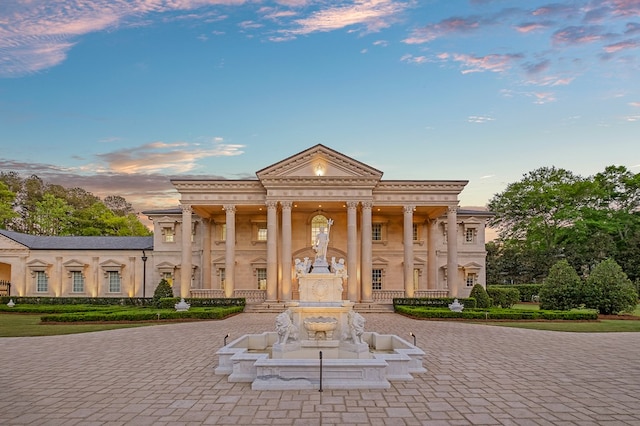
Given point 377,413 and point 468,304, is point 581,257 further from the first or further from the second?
point 377,413

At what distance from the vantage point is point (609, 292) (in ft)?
109

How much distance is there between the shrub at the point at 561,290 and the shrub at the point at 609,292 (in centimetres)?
76

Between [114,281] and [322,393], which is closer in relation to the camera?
[322,393]

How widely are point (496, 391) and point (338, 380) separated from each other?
403 centimetres

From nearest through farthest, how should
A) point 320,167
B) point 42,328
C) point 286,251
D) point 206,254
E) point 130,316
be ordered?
1. point 42,328
2. point 130,316
3. point 286,251
4. point 320,167
5. point 206,254

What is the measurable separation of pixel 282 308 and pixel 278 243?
8.34 m

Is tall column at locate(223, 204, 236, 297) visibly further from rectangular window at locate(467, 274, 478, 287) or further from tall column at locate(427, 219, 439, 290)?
rectangular window at locate(467, 274, 478, 287)

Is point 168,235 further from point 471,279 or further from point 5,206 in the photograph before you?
point 5,206

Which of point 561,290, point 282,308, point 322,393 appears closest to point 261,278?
point 282,308

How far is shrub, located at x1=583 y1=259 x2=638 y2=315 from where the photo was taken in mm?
32969

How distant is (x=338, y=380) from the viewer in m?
11.9

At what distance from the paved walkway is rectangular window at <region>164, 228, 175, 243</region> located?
29.0 m

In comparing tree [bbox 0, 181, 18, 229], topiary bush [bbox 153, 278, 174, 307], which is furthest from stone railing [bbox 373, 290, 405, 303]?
tree [bbox 0, 181, 18, 229]

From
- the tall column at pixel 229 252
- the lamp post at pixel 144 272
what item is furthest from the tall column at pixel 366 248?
the lamp post at pixel 144 272
